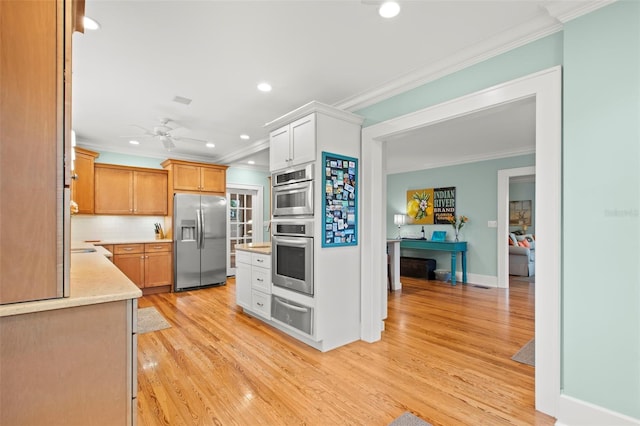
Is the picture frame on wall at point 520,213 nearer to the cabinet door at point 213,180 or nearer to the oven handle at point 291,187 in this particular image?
the cabinet door at point 213,180

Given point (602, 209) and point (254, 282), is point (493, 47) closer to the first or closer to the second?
point (602, 209)

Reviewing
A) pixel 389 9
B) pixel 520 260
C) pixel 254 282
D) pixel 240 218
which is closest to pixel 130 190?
pixel 240 218

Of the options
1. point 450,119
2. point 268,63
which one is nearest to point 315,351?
point 450,119

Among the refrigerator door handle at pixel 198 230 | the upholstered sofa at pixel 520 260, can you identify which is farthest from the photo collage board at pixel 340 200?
the upholstered sofa at pixel 520 260

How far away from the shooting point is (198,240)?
5555 millimetres

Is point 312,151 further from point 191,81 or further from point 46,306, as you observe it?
point 46,306

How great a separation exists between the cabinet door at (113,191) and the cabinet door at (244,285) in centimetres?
271

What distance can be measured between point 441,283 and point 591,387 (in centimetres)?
449

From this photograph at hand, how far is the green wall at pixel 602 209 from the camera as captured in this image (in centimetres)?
168

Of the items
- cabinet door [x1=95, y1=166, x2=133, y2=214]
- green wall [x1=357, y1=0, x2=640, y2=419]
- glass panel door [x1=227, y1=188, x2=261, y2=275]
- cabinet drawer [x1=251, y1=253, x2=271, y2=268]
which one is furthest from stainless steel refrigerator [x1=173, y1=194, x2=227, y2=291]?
green wall [x1=357, y1=0, x2=640, y2=419]

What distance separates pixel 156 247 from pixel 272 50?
14.0 feet

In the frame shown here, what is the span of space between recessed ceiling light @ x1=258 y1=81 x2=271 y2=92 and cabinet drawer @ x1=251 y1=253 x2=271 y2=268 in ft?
6.02

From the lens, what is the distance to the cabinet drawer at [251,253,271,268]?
363cm

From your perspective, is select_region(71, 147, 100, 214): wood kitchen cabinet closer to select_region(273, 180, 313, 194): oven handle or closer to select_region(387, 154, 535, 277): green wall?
select_region(273, 180, 313, 194): oven handle
